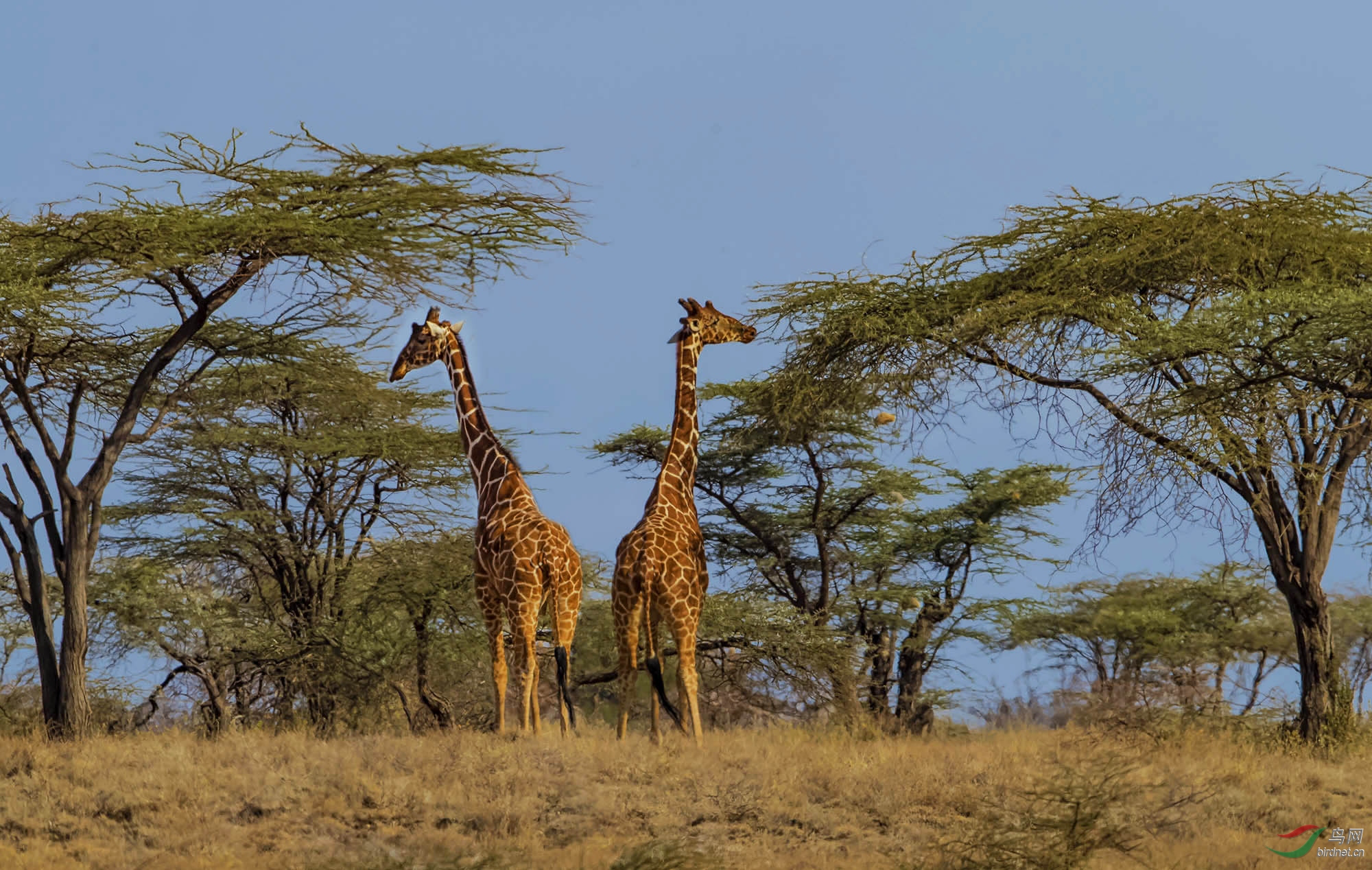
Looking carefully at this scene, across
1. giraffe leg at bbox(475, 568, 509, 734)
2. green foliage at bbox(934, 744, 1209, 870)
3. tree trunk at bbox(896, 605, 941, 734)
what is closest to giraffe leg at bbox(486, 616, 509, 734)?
giraffe leg at bbox(475, 568, 509, 734)

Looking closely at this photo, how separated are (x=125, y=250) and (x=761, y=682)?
1048 centimetres

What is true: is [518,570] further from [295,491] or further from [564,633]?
[295,491]

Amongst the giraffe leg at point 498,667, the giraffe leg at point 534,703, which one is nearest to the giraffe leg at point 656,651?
the giraffe leg at point 534,703

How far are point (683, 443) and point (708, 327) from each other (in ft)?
3.97

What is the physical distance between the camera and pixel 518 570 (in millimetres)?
11672

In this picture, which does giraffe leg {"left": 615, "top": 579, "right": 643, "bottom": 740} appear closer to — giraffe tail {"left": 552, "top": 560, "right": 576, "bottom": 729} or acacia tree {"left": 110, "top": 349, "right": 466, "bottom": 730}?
giraffe tail {"left": 552, "top": 560, "right": 576, "bottom": 729}

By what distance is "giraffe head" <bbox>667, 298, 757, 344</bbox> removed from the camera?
1312cm

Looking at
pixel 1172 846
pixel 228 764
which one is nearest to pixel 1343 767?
pixel 1172 846

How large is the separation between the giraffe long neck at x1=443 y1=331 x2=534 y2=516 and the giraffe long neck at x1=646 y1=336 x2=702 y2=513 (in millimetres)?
1246

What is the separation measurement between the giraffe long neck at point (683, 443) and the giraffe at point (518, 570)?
3.35ft

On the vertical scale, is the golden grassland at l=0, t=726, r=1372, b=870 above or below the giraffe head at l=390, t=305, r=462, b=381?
below

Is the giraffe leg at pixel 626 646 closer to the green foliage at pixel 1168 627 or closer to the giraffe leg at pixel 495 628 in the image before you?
the giraffe leg at pixel 495 628

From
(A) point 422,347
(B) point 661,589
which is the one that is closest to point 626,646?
(B) point 661,589

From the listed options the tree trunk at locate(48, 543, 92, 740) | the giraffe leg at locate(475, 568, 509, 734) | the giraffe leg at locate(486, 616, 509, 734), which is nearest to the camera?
the giraffe leg at locate(486, 616, 509, 734)
